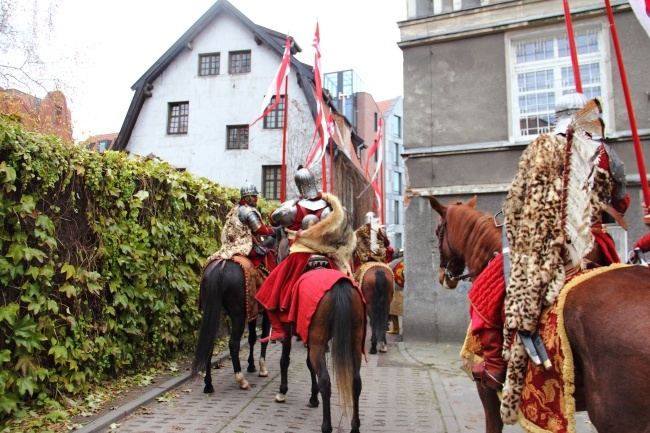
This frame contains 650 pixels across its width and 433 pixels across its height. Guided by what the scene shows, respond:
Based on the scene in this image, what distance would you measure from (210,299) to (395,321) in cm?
602

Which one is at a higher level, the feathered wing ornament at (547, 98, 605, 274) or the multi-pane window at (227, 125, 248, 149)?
the multi-pane window at (227, 125, 248, 149)

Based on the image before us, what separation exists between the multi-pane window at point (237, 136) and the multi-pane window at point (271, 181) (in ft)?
5.74

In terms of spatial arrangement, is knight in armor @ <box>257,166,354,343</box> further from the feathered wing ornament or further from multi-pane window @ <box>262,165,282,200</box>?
multi-pane window @ <box>262,165,282,200</box>

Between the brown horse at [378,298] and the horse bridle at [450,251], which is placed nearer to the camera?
the horse bridle at [450,251]

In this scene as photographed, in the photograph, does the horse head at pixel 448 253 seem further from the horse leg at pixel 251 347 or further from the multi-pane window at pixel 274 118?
the multi-pane window at pixel 274 118

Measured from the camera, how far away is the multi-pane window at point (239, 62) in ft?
72.6

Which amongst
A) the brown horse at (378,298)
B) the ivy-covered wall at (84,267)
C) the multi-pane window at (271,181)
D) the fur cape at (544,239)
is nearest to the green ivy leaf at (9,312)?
the ivy-covered wall at (84,267)

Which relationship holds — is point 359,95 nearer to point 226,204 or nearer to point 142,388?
point 226,204

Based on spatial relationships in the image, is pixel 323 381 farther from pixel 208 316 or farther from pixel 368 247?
pixel 368 247

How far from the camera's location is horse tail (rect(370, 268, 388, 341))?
28.5ft

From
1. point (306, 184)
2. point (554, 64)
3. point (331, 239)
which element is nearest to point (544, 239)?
point (331, 239)

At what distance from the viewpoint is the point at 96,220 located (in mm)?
5355

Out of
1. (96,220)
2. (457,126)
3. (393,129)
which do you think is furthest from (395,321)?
(393,129)

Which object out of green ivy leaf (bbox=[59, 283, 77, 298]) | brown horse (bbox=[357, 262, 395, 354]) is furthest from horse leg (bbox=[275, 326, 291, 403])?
brown horse (bbox=[357, 262, 395, 354])
